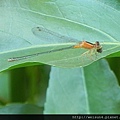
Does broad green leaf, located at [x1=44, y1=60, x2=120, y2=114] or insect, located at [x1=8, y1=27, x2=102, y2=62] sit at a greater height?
insect, located at [x1=8, y1=27, x2=102, y2=62]

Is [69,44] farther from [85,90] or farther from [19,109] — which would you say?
[19,109]

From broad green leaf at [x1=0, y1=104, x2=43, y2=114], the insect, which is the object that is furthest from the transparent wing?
broad green leaf at [x1=0, y1=104, x2=43, y2=114]

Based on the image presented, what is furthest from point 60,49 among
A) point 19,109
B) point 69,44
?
point 19,109

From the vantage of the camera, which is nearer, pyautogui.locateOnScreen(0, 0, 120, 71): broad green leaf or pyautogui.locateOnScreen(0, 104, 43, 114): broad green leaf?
pyautogui.locateOnScreen(0, 0, 120, 71): broad green leaf

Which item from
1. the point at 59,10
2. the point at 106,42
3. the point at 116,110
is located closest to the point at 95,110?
the point at 116,110

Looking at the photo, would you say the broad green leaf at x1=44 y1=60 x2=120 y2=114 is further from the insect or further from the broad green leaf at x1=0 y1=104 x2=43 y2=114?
the broad green leaf at x1=0 y1=104 x2=43 y2=114

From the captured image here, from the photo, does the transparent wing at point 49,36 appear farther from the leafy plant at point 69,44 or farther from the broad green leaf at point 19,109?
the broad green leaf at point 19,109

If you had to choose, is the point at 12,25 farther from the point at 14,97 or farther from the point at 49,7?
the point at 14,97
